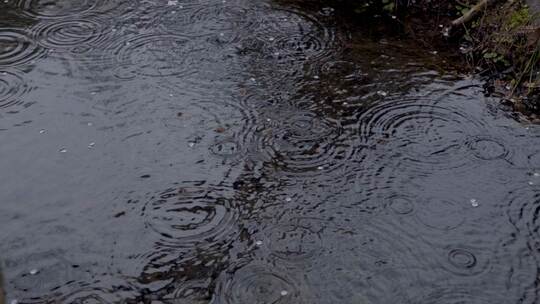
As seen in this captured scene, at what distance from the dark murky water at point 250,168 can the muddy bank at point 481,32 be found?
1.05 ft

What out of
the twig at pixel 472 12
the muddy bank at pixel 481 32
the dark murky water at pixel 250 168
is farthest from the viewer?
the twig at pixel 472 12

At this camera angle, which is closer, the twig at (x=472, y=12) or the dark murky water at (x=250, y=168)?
the dark murky water at (x=250, y=168)

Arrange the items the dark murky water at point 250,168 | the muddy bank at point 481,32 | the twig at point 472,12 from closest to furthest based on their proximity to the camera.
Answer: the dark murky water at point 250,168 → the muddy bank at point 481,32 → the twig at point 472,12

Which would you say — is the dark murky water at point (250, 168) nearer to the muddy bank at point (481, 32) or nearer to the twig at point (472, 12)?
the muddy bank at point (481, 32)

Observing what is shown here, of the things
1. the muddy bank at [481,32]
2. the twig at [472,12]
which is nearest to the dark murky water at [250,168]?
the muddy bank at [481,32]

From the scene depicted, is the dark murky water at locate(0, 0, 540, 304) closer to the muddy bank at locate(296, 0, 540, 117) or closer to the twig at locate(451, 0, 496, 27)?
the muddy bank at locate(296, 0, 540, 117)

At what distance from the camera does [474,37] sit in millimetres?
6250

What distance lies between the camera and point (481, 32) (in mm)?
6219

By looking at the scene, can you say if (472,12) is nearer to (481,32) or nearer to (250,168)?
(481,32)

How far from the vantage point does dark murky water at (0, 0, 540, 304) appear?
3.88 metres

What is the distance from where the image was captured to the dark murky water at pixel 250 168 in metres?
3.88

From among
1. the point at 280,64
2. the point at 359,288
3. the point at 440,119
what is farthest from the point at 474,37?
the point at 359,288

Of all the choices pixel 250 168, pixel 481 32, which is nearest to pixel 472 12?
pixel 481 32

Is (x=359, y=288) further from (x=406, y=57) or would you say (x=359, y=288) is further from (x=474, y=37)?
(x=474, y=37)
